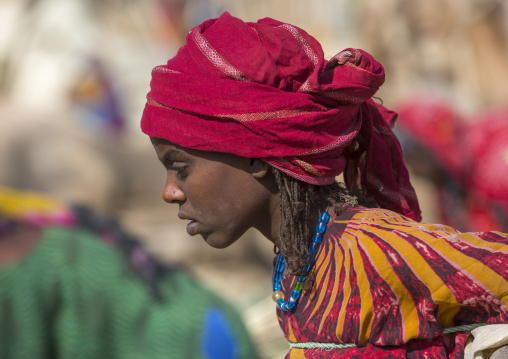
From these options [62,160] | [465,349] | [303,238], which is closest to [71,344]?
[303,238]

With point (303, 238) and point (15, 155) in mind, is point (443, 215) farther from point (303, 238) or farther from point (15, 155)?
point (15, 155)

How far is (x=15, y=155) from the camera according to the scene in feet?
22.7

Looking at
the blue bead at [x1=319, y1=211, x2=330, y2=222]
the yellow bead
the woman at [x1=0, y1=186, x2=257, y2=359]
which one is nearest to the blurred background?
the woman at [x1=0, y1=186, x2=257, y2=359]

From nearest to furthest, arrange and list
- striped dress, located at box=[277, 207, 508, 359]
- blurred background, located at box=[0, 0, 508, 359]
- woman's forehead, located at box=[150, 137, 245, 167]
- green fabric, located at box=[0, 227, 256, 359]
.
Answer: striped dress, located at box=[277, 207, 508, 359] < woman's forehead, located at box=[150, 137, 245, 167] < green fabric, located at box=[0, 227, 256, 359] < blurred background, located at box=[0, 0, 508, 359]

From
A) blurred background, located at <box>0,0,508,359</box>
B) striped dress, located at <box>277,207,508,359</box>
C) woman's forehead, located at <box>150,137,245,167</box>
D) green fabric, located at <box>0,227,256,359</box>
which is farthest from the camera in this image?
blurred background, located at <box>0,0,508,359</box>

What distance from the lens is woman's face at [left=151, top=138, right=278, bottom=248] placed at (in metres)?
1.60

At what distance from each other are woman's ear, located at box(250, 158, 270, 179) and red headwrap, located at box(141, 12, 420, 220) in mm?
29

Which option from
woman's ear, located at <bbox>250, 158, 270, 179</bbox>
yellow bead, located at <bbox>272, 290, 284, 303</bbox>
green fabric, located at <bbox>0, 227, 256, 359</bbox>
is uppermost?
woman's ear, located at <bbox>250, 158, 270, 179</bbox>

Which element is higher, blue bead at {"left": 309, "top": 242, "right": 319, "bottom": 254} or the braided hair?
the braided hair

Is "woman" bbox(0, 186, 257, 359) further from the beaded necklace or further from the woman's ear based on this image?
the woman's ear

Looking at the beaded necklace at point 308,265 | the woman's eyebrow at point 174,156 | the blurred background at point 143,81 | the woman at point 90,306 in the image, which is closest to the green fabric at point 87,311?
the woman at point 90,306

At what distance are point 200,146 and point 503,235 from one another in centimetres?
64

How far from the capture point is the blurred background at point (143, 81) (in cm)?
693

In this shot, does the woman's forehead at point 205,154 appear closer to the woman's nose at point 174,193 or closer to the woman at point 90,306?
the woman's nose at point 174,193
